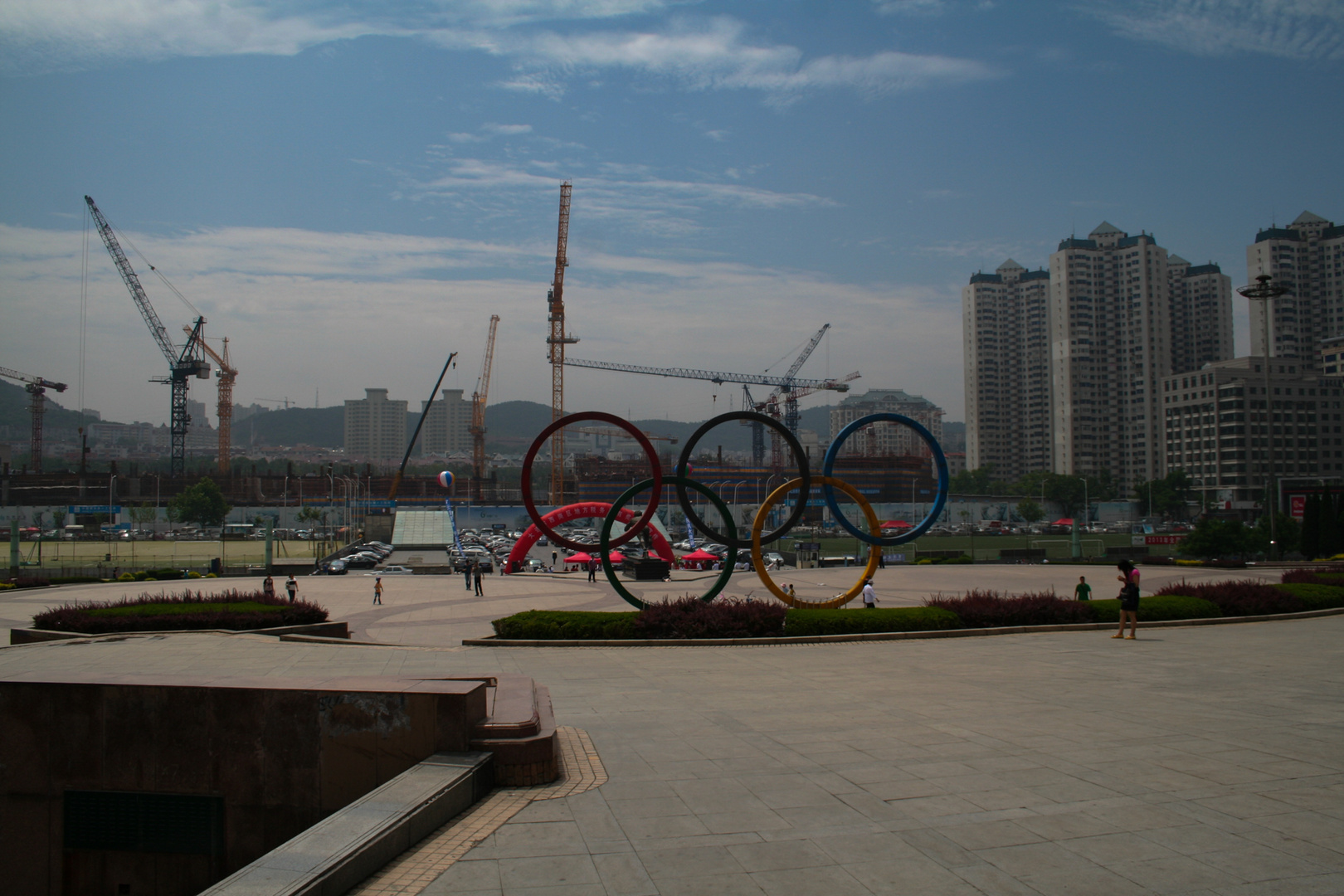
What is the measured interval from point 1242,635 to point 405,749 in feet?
69.4

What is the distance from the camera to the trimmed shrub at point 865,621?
21.8 meters

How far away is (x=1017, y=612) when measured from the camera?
2336cm

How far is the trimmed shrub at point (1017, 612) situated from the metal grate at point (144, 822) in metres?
18.2

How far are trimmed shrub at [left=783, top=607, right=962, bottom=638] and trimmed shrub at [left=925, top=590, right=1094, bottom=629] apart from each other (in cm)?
48

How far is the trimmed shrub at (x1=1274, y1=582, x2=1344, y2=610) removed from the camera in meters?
27.2

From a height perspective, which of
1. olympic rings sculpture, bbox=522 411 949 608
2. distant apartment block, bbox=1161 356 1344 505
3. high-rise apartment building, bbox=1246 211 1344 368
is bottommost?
olympic rings sculpture, bbox=522 411 949 608

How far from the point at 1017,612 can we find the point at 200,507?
11294cm

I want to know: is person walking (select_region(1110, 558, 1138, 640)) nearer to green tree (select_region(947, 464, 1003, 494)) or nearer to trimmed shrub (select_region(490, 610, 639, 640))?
trimmed shrub (select_region(490, 610, 639, 640))

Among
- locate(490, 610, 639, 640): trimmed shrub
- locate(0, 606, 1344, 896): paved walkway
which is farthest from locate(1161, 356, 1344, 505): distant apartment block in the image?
locate(490, 610, 639, 640): trimmed shrub

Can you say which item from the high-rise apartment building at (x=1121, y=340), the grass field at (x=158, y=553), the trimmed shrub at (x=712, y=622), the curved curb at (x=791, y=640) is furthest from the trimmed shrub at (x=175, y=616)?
the high-rise apartment building at (x=1121, y=340)

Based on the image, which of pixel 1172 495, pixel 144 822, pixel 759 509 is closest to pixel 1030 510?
pixel 1172 495

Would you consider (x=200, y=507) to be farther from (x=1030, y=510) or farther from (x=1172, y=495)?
(x=1172, y=495)

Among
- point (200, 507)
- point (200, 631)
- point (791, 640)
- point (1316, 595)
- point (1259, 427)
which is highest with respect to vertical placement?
point (1259, 427)

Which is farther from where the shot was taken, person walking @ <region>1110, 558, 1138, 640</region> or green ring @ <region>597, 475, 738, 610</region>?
green ring @ <region>597, 475, 738, 610</region>
